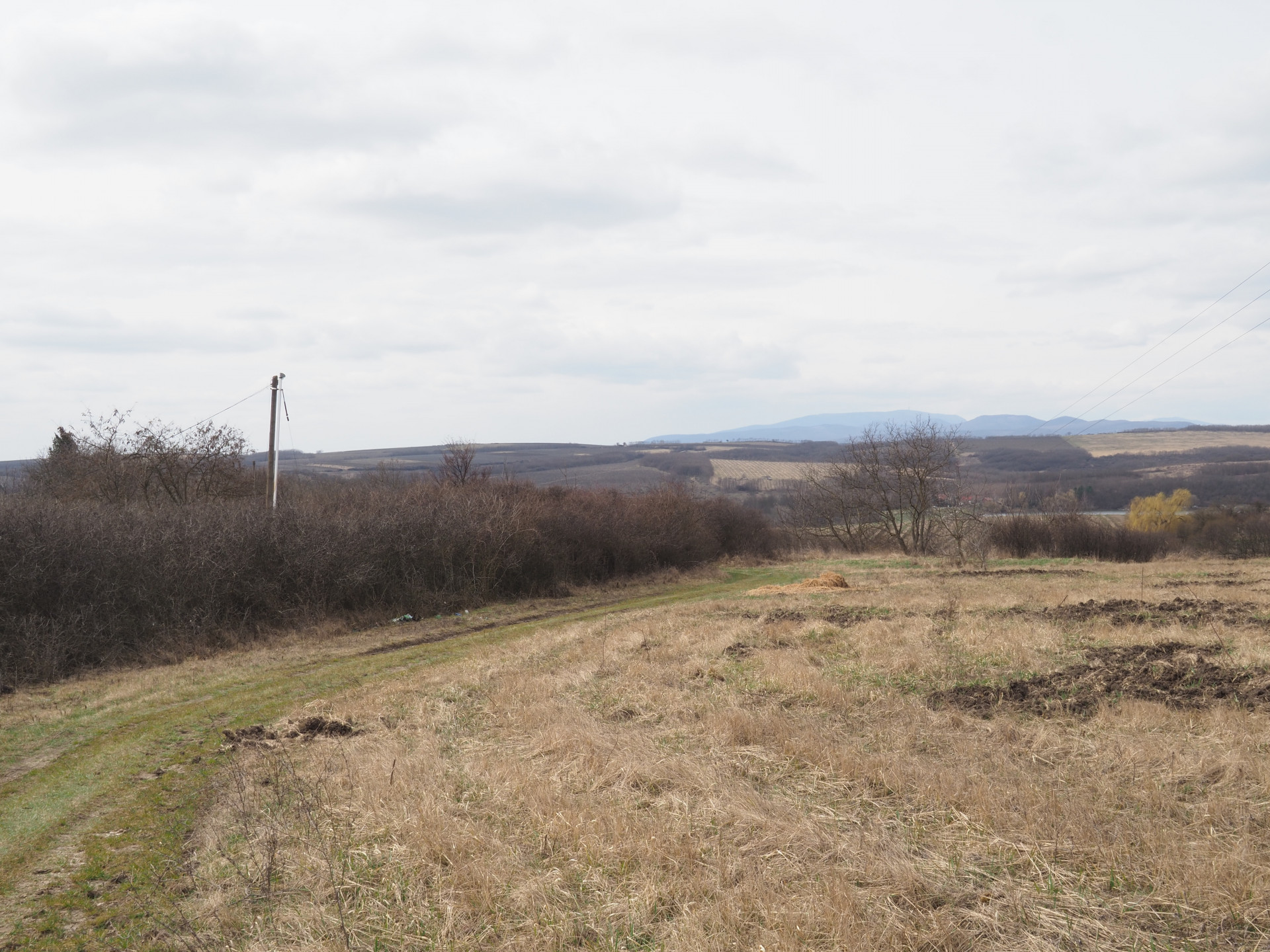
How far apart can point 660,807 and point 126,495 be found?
28.0 meters

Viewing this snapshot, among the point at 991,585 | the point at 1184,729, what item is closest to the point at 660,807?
the point at 1184,729

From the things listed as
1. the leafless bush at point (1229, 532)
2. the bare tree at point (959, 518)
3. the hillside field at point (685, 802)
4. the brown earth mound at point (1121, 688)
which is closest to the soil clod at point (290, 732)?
the hillside field at point (685, 802)

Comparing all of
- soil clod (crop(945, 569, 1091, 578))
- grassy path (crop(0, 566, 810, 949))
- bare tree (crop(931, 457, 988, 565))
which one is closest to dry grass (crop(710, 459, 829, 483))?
bare tree (crop(931, 457, 988, 565))

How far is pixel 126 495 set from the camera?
28266 millimetres

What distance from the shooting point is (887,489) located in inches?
1950

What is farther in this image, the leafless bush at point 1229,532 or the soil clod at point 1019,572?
the leafless bush at point 1229,532

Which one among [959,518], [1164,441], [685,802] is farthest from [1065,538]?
[1164,441]

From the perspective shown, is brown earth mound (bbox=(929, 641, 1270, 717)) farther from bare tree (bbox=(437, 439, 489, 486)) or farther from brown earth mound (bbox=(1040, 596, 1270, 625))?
bare tree (bbox=(437, 439, 489, 486))

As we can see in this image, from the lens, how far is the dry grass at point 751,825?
4.59m

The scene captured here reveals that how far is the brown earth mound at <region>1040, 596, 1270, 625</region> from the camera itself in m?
13.7

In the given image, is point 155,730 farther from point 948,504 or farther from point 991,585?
point 948,504

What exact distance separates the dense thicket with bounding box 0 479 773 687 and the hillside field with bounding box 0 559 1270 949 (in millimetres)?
3296

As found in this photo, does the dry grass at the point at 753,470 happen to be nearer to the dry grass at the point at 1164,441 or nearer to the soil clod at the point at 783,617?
the dry grass at the point at 1164,441

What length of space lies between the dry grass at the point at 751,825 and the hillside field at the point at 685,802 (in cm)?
3
